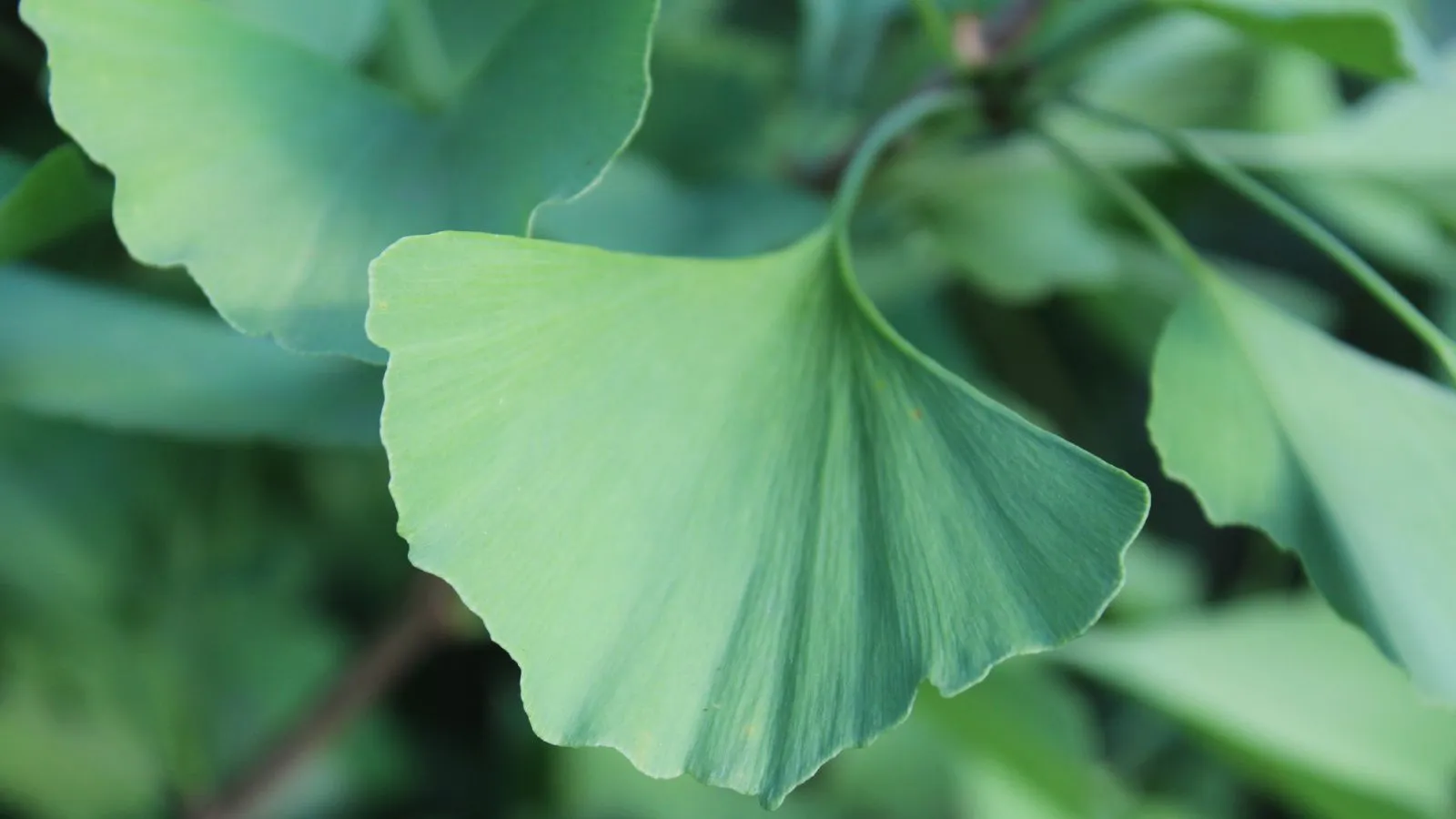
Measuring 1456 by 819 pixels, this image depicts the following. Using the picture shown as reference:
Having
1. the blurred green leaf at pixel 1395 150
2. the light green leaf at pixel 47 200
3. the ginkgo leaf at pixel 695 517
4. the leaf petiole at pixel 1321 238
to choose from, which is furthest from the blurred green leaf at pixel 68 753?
the blurred green leaf at pixel 1395 150

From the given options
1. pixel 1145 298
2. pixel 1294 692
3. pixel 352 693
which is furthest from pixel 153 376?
pixel 1294 692

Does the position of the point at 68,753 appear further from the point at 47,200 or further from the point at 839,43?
the point at 839,43

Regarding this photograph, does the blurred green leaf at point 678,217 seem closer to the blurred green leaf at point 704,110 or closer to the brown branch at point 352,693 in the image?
the blurred green leaf at point 704,110

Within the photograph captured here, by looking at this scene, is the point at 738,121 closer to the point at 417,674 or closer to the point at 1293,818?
the point at 417,674

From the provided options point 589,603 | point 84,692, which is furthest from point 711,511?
point 84,692

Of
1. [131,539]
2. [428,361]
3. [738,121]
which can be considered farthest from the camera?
[131,539]
